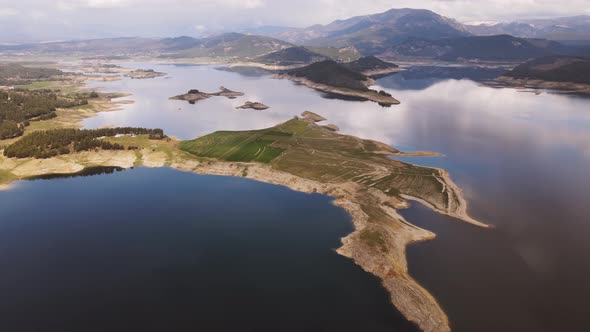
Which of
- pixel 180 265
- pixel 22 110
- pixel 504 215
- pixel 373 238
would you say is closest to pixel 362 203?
pixel 373 238

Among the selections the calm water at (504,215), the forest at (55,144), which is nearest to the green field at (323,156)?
the calm water at (504,215)

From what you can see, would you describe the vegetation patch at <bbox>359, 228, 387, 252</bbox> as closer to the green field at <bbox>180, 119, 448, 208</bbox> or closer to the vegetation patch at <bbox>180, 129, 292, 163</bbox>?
the green field at <bbox>180, 119, 448, 208</bbox>

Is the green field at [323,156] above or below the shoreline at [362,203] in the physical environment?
above

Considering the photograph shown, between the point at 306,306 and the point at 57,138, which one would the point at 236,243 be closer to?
the point at 306,306

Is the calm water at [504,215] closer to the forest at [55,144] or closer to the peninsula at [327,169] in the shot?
the peninsula at [327,169]

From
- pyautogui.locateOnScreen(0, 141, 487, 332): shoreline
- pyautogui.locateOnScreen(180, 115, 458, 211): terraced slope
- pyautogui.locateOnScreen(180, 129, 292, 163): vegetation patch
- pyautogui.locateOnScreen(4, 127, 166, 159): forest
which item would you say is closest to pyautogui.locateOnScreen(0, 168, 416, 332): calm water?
pyautogui.locateOnScreen(0, 141, 487, 332): shoreline

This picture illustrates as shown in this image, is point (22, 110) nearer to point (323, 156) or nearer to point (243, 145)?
point (243, 145)

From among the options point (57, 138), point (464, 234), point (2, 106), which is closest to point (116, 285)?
point (464, 234)
